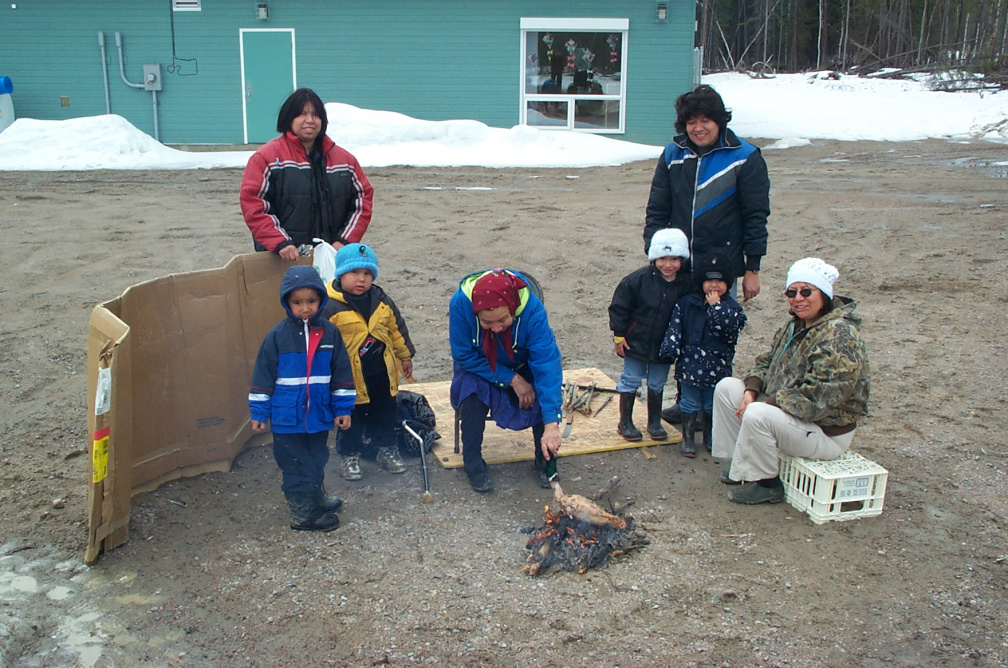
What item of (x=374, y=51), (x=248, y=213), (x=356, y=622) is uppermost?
(x=374, y=51)

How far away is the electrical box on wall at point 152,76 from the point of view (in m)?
18.1

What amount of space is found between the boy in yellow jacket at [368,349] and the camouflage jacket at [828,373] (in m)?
1.95

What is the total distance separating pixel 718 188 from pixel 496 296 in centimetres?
162

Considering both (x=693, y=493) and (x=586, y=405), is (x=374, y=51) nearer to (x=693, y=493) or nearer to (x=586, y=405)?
(x=586, y=405)

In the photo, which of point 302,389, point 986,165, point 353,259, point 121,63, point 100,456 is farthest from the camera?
point 121,63

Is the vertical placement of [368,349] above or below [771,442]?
above

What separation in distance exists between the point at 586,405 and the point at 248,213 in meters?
2.39

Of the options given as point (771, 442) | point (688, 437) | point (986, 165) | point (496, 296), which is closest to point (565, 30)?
point (986, 165)

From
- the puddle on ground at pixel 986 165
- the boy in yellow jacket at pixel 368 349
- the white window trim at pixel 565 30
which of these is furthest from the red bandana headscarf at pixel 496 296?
the white window trim at pixel 565 30

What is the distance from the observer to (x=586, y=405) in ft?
18.0

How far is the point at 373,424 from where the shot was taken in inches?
185

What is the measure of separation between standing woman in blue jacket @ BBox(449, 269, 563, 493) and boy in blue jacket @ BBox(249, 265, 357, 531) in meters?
0.67

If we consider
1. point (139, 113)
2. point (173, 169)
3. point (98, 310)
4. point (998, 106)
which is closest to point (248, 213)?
point (98, 310)

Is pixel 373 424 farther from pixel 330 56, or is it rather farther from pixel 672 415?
pixel 330 56
